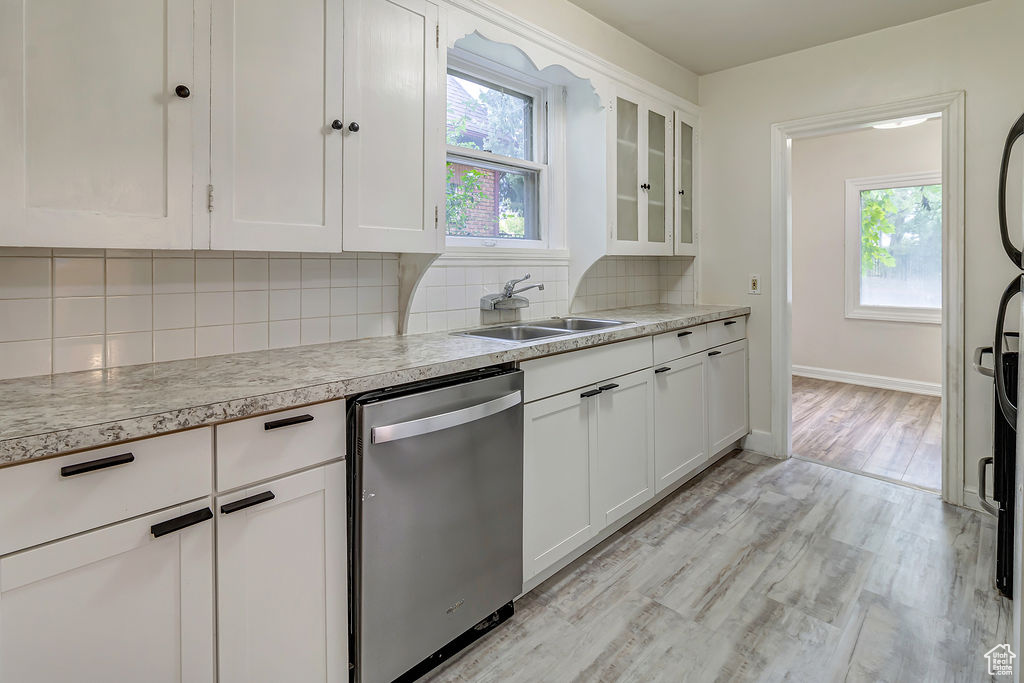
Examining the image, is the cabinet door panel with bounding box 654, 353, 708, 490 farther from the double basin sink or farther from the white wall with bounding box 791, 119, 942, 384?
the white wall with bounding box 791, 119, 942, 384

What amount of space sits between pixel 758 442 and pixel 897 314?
284cm

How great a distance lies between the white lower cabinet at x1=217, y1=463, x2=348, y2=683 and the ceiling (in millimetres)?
2561

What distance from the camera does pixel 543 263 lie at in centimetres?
285

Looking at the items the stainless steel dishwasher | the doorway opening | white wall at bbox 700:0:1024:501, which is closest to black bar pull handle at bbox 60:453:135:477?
the stainless steel dishwasher

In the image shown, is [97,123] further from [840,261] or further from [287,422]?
[840,261]

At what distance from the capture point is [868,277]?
5.39 meters

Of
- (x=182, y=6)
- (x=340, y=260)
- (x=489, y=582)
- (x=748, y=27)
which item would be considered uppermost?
(x=748, y=27)

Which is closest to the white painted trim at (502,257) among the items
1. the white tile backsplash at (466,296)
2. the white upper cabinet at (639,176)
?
the white tile backsplash at (466,296)

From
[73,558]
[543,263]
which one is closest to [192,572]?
[73,558]

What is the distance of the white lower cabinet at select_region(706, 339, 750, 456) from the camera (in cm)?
311

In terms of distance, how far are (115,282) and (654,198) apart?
2.70m

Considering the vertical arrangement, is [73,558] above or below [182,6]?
below


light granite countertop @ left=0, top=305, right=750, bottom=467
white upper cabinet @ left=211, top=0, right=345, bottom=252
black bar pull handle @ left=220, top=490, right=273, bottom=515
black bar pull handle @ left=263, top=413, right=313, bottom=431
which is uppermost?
white upper cabinet @ left=211, top=0, right=345, bottom=252

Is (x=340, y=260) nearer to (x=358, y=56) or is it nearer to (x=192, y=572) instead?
(x=358, y=56)
